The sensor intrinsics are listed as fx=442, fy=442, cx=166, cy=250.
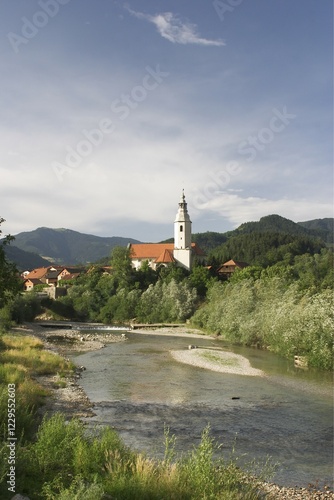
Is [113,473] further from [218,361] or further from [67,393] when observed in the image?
[218,361]

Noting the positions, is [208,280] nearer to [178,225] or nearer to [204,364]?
[178,225]

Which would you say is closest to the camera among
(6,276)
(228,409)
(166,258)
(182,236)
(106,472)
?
(106,472)

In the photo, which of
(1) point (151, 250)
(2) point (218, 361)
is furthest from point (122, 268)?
(2) point (218, 361)

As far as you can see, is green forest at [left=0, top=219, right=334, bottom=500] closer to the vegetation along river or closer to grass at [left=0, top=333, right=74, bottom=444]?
grass at [left=0, top=333, right=74, bottom=444]

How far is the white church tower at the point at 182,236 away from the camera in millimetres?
92188

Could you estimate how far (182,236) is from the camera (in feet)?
305

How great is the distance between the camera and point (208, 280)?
74125 mm

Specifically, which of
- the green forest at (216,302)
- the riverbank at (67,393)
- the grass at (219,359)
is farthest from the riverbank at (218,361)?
the riverbank at (67,393)

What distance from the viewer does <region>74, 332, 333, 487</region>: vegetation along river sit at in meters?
14.5

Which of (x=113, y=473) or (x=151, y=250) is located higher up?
(x=151, y=250)

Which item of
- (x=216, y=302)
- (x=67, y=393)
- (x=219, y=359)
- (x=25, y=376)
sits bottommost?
(x=219, y=359)

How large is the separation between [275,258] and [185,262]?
3174 cm

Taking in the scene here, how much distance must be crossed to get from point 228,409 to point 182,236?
7377 cm

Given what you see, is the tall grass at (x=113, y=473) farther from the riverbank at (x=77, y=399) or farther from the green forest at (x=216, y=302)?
the green forest at (x=216, y=302)
